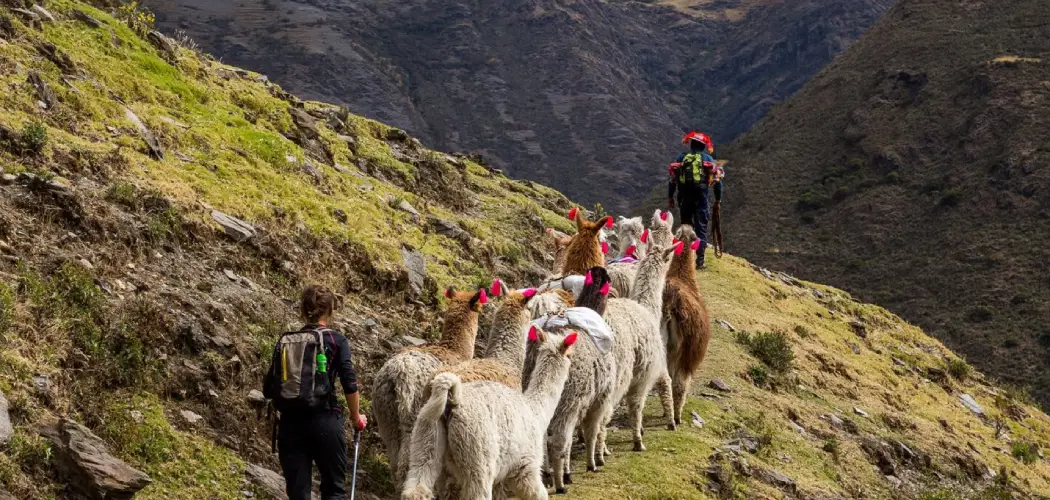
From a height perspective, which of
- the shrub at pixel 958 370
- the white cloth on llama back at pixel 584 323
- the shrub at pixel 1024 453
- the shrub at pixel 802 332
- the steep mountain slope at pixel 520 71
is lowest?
the shrub at pixel 1024 453

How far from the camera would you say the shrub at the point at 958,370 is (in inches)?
845

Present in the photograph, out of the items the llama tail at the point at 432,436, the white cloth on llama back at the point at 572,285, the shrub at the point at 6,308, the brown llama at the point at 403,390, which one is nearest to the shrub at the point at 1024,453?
the white cloth on llama back at the point at 572,285

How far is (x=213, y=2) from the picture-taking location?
161 meters

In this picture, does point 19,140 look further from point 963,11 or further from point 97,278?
point 963,11

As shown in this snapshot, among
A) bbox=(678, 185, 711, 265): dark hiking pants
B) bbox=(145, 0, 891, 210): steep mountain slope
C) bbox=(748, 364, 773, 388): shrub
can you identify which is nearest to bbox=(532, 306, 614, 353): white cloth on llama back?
bbox=(748, 364, 773, 388): shrub

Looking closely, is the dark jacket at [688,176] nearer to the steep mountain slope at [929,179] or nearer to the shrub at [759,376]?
the shrub at [759,376]

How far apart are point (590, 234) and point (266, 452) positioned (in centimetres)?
455

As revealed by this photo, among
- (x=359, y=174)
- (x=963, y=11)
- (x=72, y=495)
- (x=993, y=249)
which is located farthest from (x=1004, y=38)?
(x=72, y=495)

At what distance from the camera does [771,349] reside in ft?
49.0

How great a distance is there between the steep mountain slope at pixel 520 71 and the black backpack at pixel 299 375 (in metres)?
130

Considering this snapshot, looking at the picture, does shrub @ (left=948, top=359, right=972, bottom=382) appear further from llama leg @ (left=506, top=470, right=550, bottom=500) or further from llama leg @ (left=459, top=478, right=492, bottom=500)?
llama leg @ (left=459, top=478, right=492, bottom=500)

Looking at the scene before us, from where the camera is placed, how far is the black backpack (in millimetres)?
5750

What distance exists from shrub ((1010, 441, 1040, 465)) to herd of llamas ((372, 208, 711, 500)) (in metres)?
9.24

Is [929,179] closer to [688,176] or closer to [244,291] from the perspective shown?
[688,176]
